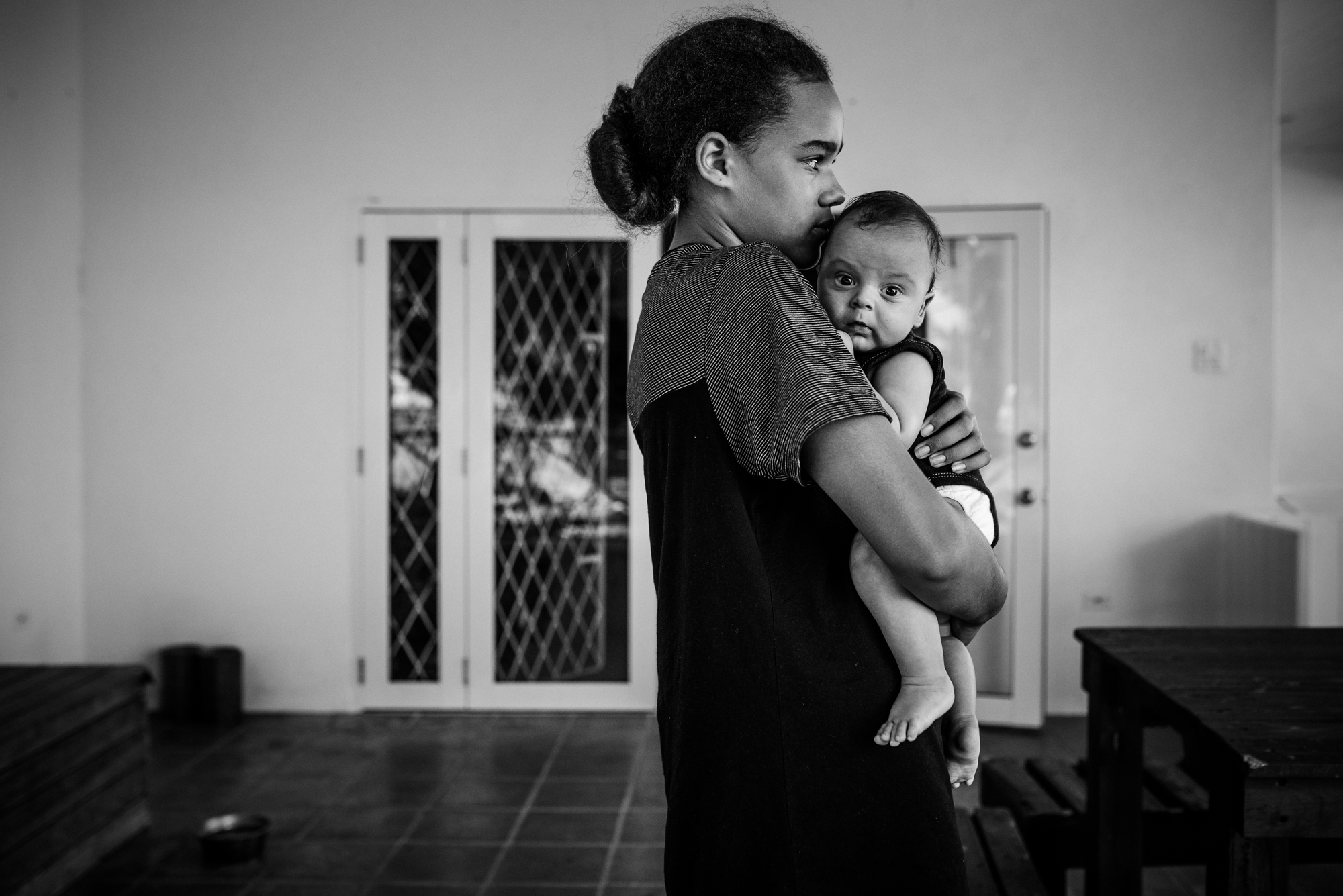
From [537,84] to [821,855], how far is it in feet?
14.2

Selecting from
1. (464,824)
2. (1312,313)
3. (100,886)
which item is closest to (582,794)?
(464,824)

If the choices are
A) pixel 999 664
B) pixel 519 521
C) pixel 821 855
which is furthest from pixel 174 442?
pixel 821 855

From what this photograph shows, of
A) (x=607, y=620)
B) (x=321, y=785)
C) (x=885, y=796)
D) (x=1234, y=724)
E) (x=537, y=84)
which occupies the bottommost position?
(x=321, y=785)

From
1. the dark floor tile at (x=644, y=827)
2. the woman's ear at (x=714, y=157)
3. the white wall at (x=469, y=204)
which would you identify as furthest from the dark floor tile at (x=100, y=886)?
the woman's ear at (x=714, y=157)

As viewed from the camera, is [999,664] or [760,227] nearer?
[760,227]

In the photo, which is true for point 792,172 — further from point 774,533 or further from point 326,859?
point 326,859

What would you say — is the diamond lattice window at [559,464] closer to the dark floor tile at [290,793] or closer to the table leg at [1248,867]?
the dark floor tile at [290,793]

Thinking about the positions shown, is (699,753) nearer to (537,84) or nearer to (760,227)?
(760,227)

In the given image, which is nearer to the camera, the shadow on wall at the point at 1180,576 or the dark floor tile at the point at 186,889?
the dark floor tile at the point at 186,889

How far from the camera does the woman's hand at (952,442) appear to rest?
1.12m

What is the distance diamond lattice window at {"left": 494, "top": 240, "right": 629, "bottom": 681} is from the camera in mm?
4809

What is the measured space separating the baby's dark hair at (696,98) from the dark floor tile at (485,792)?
9.92 ft

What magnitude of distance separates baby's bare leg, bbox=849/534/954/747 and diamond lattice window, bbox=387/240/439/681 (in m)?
4.06

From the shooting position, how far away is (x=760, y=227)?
41.4 inches
